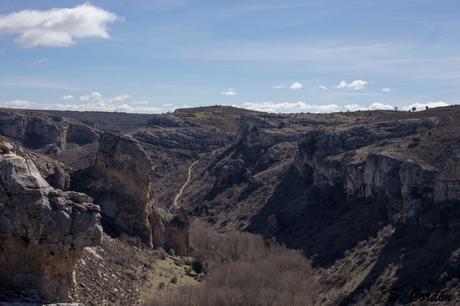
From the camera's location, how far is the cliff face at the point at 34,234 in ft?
64.6

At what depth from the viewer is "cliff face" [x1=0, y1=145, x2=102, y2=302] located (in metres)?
19.7

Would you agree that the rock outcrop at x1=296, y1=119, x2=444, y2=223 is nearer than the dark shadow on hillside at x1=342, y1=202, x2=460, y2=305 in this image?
No

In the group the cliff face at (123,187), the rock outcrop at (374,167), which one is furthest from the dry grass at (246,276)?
the rock outcrop at (374,167)

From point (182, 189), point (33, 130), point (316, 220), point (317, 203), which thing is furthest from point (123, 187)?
point (33, 130)

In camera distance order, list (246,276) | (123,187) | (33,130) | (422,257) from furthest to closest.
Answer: (33,130), (123,187), (246,276), (422,257)

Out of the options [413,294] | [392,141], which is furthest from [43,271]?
[392,141]

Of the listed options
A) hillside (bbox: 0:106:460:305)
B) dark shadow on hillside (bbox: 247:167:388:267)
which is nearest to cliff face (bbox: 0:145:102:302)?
hillside (bbox: 0:106:460:305)

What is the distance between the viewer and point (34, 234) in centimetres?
1983

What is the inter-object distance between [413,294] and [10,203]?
35.6 metres

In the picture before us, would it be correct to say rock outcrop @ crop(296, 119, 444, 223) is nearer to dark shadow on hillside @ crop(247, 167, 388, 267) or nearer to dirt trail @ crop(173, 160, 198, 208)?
dark shadow on hillside @ crop(247, 167, 388, 267)

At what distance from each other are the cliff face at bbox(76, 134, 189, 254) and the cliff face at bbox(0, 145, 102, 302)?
125ft

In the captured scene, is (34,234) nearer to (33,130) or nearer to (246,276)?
(246,276)

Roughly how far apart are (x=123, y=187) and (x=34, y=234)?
4068 centimetres

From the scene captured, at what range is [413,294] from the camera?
47.6 metres
